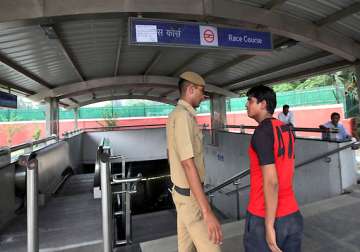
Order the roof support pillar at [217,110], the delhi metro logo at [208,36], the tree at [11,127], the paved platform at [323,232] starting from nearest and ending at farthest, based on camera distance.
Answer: the paved platform at [323,232]
the delhi metro logo at [208,36]
the roof support pillar at [217,110]
the tree at [11,127]

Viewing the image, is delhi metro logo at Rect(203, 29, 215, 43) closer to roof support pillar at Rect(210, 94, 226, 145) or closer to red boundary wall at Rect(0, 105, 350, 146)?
red boundary wall at Rect(0, 105, 350, 146)

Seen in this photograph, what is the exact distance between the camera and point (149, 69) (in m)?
9.98

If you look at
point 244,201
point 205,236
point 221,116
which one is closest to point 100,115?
point 221,116

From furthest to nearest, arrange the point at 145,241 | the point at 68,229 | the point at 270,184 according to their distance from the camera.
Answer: the point at 68,229 → the point at 145,241 → the point at 270,184

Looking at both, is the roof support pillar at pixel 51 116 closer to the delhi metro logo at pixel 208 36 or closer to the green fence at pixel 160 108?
the green fence at pixel 160 108

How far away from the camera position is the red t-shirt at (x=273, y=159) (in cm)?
146

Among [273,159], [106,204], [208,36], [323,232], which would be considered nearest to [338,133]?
[323,232]

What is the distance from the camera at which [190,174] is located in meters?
1.57

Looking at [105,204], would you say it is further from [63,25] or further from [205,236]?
[63,25]

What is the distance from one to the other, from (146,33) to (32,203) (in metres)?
2.79

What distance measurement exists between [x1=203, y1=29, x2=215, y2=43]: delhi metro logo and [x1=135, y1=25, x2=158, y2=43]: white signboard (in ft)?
2.69

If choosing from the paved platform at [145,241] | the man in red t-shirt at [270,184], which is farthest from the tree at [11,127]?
the man in red t-shirt at [270,184]

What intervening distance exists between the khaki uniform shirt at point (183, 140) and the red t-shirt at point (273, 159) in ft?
1.12

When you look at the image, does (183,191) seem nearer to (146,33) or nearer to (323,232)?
(323,232)
